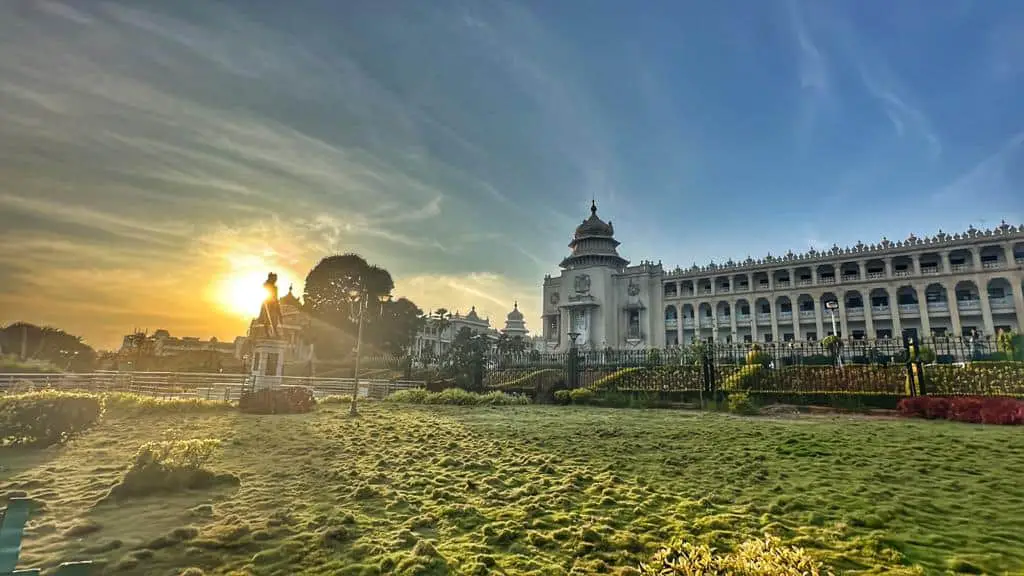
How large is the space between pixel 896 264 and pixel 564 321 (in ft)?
110

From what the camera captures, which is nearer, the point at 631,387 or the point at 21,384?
the point at 21,384

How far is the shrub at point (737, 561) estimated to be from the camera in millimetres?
3385

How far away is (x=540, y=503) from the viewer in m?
5.49

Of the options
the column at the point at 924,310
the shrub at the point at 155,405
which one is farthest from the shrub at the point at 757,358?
the column at the point at 924,310

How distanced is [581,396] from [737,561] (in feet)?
53.4

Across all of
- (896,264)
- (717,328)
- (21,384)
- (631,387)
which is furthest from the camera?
(717,328)

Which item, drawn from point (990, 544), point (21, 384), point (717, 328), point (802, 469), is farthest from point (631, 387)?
point (717, 328)

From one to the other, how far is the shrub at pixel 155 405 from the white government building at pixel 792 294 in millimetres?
39869

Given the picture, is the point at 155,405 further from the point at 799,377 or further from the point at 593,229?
the point at 593,229

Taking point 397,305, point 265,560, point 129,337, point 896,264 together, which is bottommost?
point 265,560

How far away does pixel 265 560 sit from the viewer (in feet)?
13.5

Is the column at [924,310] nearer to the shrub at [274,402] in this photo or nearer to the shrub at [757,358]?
the shrub at [757,358]

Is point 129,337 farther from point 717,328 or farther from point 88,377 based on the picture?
point 717,328

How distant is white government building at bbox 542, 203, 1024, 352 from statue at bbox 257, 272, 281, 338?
112ft
